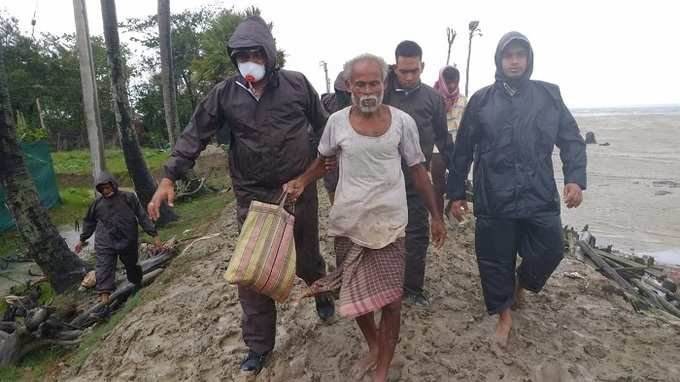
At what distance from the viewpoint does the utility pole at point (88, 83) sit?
9.23m

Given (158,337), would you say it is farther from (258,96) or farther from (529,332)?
(529,332)

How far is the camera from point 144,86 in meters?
32.4

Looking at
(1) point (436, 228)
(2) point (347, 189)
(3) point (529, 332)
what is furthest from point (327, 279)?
(3) point (529, 332)

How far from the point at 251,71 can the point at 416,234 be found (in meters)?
1.77

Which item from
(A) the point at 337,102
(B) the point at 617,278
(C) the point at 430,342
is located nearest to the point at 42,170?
(A) the point at 337,102

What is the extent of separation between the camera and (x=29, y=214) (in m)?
5.96

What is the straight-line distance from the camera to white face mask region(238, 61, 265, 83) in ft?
8.45

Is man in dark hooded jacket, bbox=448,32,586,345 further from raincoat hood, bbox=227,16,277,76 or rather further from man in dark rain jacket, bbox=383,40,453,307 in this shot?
raincoat hood, bbox=227,16,277,76

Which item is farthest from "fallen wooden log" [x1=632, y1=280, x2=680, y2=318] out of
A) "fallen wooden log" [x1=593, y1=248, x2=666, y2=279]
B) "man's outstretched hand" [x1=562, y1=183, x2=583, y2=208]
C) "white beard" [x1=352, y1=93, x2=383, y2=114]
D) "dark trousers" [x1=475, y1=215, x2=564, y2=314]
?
"white beard" [x1=352, y1=93, x2=383, y2=114]

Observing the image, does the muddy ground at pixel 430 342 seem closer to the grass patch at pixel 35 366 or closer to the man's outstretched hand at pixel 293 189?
the grass patch at pixel 35 366

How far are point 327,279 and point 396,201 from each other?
2.01 feet

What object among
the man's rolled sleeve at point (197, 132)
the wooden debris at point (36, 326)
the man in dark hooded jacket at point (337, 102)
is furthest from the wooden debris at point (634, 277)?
the wooden debris at point (36, 326)

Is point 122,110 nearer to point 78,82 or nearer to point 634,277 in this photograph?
point 634,277

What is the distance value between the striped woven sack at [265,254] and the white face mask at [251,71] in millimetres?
723
